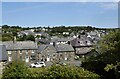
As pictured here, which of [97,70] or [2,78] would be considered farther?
[97,70]

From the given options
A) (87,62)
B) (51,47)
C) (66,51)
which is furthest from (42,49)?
(87,62)

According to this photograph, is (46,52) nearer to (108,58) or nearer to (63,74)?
(108,58)

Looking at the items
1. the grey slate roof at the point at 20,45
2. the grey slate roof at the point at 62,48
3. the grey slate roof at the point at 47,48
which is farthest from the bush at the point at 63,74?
the grey slate roof at the point at 62,48

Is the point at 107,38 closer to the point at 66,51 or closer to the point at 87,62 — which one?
the point at 87,62

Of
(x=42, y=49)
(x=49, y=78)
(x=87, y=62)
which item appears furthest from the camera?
(x=42, y=49)

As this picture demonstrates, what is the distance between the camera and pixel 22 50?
27.4 metres

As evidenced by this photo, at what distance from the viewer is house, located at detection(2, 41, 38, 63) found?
87.7ft

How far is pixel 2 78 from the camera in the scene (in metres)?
10.7

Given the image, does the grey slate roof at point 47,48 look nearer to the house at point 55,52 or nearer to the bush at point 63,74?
the house at point 55,52

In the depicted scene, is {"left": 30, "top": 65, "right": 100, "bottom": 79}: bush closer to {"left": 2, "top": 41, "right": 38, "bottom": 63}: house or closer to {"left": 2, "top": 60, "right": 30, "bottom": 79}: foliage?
{"left": 2, "top": 60, "right": 30, "bottom": 79}: foliage

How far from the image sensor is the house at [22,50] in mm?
26734

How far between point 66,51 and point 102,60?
17500 millimetres

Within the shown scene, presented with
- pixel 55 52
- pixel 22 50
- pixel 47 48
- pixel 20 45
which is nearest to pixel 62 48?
pixel 55 52

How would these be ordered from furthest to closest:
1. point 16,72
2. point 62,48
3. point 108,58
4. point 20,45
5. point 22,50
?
point 62,48, point 22,50, point 20,45, point 108,58, point 16,72
